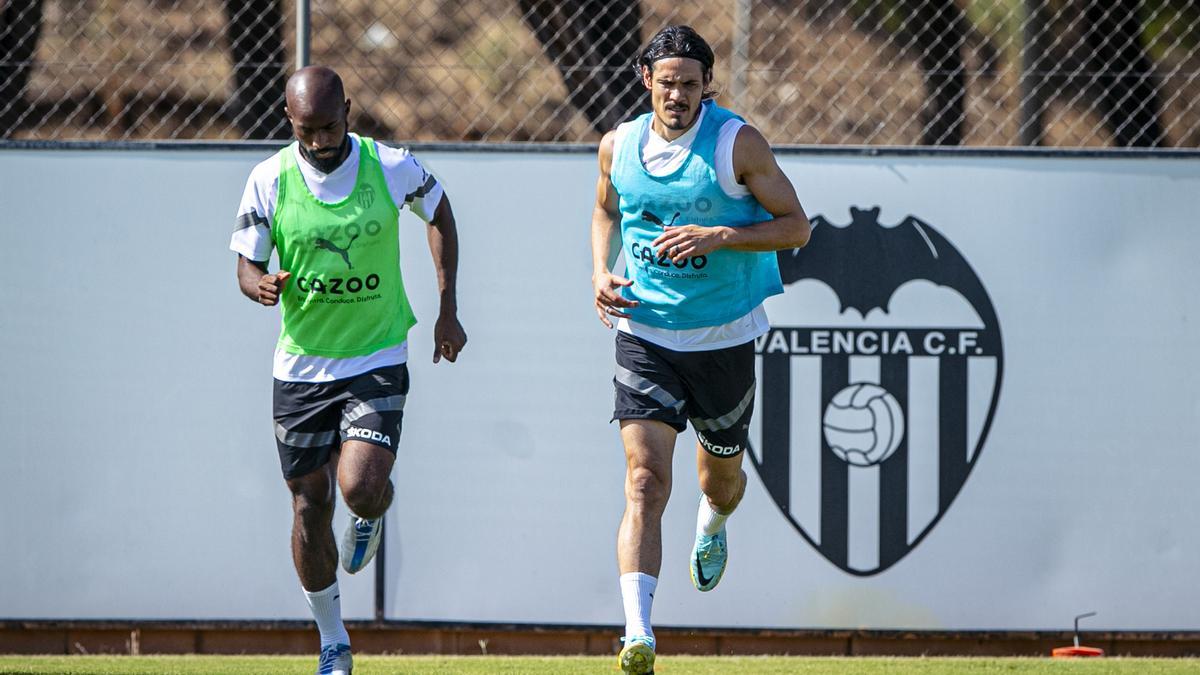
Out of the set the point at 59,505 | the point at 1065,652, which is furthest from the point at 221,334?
the point at 1065,652

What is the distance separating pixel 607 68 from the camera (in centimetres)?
611

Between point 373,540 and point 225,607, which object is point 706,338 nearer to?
point 373,540

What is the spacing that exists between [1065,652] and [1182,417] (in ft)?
3.69

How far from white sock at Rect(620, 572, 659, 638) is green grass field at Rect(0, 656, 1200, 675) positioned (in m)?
1.27

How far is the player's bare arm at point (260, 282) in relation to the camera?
448 centimetres

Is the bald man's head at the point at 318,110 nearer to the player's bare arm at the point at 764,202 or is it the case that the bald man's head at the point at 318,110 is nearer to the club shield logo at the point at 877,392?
the player's bare arm at the point at 764,202

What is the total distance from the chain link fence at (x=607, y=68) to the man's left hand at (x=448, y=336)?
4.80 ft

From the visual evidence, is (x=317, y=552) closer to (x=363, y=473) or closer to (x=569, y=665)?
(x=363, y=473)

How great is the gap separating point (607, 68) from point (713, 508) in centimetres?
206

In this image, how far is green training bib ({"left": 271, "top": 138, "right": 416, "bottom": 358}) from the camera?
472cm

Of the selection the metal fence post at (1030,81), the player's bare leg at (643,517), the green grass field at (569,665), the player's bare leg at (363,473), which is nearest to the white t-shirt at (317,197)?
the player's bare leg at (363,473)

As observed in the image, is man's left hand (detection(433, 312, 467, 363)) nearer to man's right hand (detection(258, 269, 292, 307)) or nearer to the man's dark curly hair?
man's right hand (detection(258, 269, 292, 307))

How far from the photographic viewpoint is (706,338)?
473 centimetres

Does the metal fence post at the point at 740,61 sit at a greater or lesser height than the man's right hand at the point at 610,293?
greater
